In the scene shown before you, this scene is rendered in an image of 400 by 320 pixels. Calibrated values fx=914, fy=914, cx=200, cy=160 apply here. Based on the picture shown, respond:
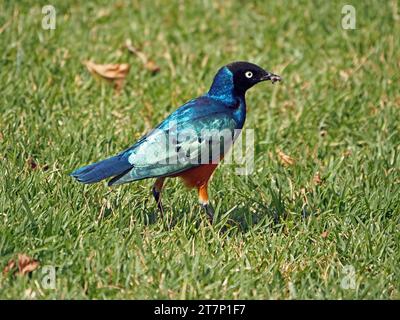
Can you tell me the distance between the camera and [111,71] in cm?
731

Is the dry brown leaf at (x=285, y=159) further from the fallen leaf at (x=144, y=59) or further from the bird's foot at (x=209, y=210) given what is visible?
the fallen leaf at (x=144, y=59)

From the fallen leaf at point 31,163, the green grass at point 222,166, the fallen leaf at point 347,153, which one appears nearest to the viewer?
the green grass at point 222,166

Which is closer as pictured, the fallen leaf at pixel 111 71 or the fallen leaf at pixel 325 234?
the fallen leaf at pixel 325 234

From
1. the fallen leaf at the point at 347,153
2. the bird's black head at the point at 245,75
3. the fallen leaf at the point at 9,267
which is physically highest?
the bird's black head at the point at 245,75

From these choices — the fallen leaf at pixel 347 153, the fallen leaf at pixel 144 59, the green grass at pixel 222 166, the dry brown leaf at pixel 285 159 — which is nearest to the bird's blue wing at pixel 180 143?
the green grass at pixel 222 166

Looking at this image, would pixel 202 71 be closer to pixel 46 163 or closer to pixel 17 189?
pixel 46 163

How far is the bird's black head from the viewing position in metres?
5.52

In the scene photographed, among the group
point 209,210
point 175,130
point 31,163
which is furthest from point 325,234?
point 31,163

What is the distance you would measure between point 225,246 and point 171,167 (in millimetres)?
540

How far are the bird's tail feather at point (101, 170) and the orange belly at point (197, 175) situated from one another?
37 centimetres

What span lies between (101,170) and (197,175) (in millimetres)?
608

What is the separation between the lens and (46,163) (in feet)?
18.8

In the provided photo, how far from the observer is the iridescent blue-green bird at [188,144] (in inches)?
196

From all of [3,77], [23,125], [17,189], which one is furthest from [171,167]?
[3,77]
